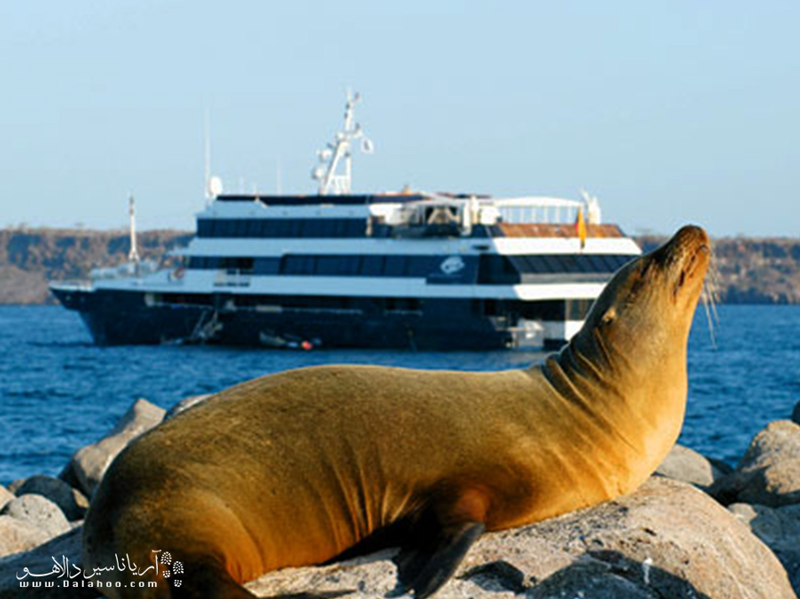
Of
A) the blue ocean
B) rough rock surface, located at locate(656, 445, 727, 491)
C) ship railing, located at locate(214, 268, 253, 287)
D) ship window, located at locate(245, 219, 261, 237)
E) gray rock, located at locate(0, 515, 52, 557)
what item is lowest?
the blue ocean

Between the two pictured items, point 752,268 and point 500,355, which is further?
point 752,268

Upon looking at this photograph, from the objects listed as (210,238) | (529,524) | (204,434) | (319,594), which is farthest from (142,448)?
(210,238)

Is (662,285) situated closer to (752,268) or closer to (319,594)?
(319,594)

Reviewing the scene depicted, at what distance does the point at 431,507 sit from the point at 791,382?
113 ft

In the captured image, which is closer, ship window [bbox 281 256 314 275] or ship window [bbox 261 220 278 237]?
ship window [bbox 281 256 314 275]

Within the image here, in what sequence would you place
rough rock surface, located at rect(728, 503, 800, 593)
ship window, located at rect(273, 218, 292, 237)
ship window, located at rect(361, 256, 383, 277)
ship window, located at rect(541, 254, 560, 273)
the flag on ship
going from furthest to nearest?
1. ship window, located at rect(273, 218, 292, 237)
2. ship window, located at rect(361, 256, 383, 277)
3. ship window, located at rect(541, 254, 560, 273)
4. the flag on ship
5. rough rock surface, located at rect(728, 503, 800, 593)

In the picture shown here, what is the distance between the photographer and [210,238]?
49000 millimetres

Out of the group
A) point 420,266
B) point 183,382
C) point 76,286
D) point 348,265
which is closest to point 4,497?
point 183,382

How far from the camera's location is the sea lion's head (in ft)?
15.8

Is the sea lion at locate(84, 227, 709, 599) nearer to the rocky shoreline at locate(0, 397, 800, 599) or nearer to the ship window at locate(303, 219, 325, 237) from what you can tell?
the rocky shoreline at locate(0, 397, 800, 599)

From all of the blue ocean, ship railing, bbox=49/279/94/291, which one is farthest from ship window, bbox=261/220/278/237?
ship railing, bbox=49/279/94/291

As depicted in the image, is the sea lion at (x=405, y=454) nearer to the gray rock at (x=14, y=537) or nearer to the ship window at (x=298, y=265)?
the gray rock at (x=14, y=537)

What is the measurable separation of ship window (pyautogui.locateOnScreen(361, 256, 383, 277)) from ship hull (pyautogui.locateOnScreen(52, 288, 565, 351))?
1239mm

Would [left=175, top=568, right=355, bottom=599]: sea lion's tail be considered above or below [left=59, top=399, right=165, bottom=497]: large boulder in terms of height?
above
